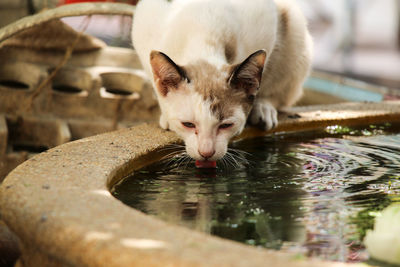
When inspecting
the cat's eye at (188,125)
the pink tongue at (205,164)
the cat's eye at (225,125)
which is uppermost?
the cat's eye at (225,125)

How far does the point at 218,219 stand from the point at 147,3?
5.61 ft

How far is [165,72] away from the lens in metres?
2.44

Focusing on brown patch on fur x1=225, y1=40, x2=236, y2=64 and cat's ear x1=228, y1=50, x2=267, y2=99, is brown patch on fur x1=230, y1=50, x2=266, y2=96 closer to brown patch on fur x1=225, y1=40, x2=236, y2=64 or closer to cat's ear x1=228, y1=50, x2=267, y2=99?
cat's ear x1=228, y1=50, x2=267, y2=99

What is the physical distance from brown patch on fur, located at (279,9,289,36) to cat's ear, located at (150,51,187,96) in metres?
1.20

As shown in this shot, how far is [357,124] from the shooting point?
3.47m

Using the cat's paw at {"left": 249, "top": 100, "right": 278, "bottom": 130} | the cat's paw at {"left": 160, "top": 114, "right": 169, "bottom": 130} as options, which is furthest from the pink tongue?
the cat's paw at {"left": 249, "top": 100, "right": 278, "bottom": 130}

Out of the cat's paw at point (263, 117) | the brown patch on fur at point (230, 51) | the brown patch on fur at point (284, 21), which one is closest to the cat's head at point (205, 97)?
the brown patch on fur at point (230, 51)

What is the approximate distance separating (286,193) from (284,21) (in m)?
1.67

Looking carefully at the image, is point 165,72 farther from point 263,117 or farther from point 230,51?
point 263,117

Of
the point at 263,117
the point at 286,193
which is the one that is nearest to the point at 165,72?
the point at 286,193

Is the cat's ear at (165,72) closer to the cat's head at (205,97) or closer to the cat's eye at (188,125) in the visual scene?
the cat's head at (205,97)

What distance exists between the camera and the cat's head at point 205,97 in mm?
2387

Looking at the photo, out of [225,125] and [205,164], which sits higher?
[225,125]

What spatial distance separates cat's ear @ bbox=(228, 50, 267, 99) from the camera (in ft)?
7.86
